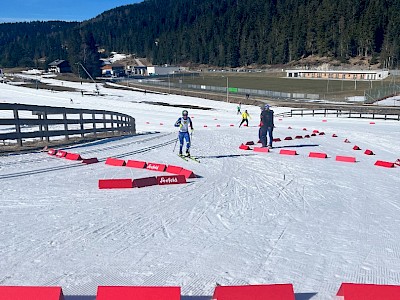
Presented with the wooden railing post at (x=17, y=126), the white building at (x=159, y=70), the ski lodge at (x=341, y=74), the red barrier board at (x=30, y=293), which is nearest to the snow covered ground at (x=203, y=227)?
the red barrier board at (x=30, y=293)

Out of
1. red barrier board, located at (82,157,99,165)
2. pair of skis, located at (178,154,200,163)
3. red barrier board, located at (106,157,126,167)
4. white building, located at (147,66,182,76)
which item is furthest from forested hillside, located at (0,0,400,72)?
red barrier board, located at (106,157,126,167)

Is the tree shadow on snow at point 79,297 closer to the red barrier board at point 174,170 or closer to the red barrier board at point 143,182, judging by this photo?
the red barrier board at point 143,182

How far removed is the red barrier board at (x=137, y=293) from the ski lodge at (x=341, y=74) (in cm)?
11180

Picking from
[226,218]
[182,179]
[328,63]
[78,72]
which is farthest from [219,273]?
[328,63]

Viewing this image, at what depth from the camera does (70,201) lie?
7.58m

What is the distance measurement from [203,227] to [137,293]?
2.56 m

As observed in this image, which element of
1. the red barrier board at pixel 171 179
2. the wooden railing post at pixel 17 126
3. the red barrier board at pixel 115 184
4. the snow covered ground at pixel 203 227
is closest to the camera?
the snow covered ground at pixel 203 227

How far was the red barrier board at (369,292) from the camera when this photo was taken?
389cm

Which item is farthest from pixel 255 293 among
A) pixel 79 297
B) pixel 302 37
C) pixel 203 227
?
pixel 302 37

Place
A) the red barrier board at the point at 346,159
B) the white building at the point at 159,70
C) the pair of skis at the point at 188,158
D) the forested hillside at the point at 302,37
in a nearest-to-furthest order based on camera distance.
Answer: the pair of skis at the point at 188,158 → the red barrier board at the point at 346,159 → the forested hillside at the point at 302,37 → the white building at the point at 159,70

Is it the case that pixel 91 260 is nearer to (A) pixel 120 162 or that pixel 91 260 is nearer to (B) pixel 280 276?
(B) pixel 280 276

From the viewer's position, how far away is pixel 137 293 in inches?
153

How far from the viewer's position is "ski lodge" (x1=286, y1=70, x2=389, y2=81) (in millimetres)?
108650

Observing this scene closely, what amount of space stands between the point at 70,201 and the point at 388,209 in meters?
6.03
